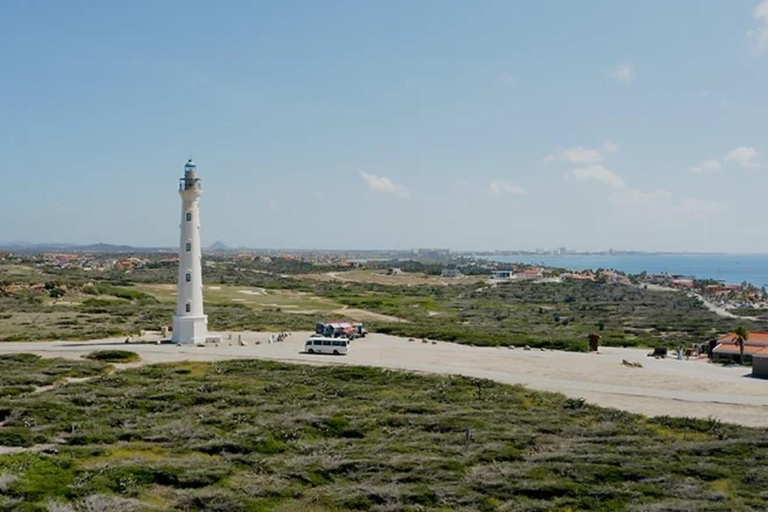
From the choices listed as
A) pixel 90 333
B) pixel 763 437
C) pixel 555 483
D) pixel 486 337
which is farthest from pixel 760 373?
pixel 90 333

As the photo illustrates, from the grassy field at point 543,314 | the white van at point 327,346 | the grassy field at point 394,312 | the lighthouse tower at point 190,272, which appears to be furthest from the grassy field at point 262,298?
the white van at point 327,346

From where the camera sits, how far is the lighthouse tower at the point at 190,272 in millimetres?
36906

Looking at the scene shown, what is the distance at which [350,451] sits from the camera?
17703 mm

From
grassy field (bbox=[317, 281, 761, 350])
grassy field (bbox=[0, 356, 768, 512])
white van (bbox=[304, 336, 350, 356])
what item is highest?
white van (bbox=[304, 336, 350, 356])

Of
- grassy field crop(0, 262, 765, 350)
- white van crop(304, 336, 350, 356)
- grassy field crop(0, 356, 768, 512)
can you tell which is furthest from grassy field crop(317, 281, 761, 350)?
grassy field crop(0, 356, 768, 512)

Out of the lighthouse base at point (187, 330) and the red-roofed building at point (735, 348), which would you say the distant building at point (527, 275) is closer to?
the red-roofed building at point (735, 348)

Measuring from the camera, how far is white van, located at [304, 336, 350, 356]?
1350 inches

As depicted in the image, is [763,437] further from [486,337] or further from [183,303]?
[183,303]

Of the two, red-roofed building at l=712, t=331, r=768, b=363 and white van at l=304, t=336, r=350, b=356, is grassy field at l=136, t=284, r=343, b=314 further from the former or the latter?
red-roofed building at l=712, t=331, r=768, b=363

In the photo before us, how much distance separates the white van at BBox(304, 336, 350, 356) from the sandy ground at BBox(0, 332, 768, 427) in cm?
51

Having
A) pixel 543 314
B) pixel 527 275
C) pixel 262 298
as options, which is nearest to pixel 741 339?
pixel 543 314

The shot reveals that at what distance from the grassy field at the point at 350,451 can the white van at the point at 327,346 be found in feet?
25.1

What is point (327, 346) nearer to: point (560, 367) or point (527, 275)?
point (560, 367)

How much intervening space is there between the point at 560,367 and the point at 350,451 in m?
16.9
